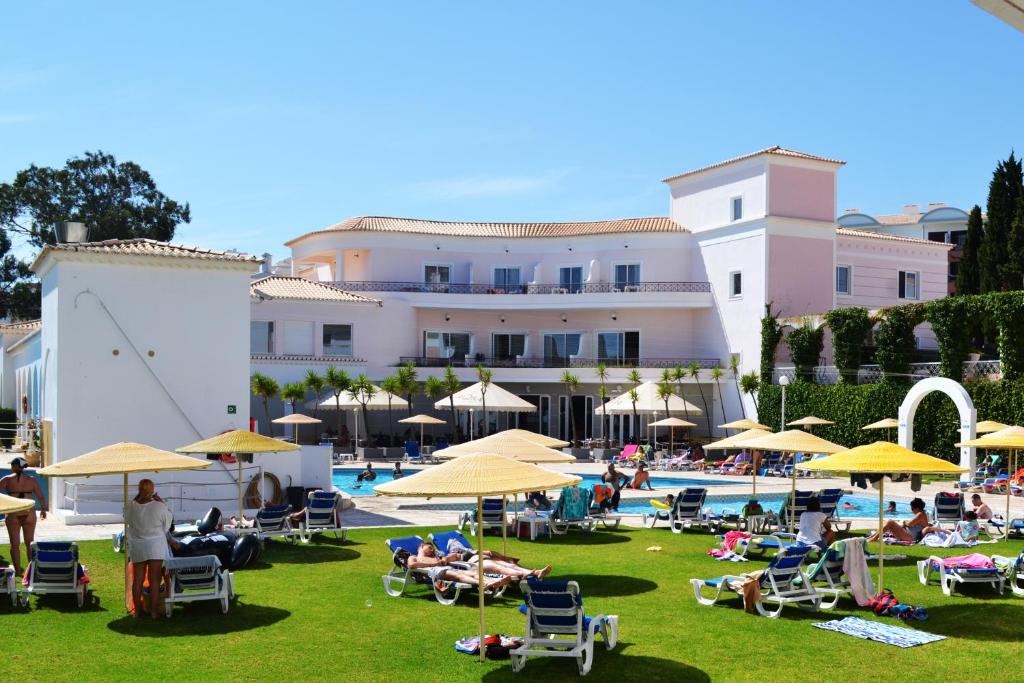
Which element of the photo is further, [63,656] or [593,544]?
[593,544]

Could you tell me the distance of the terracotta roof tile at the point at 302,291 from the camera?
44.4 m

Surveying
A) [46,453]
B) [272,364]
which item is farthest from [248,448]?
[272,364]

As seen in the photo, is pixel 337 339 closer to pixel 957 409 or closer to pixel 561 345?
pixel 561 345

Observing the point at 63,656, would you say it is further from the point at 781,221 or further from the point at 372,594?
the point at 781,221

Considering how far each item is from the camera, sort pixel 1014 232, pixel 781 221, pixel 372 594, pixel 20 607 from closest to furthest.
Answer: pixel 20 607 → pixel 372 594 → pixel 781 221 → pixel 1014 232

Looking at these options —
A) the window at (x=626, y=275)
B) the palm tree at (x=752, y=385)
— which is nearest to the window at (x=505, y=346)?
the window at (x=626, y=275)

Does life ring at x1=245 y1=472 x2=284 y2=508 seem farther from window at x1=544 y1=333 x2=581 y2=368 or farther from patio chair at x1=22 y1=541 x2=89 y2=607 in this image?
window at x1=544 y1=333 x2=581 y2=368

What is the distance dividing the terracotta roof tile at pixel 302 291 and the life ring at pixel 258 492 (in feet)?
77.2

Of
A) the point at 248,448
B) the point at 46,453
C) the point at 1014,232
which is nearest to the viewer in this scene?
the point at 248,448

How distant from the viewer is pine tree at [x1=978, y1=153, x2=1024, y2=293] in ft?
155

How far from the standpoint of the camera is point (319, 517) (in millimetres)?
17172

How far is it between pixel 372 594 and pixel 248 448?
4.40 m

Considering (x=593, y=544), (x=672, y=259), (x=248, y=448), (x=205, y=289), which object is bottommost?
(x=593, y=544)

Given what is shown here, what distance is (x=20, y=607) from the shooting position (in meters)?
11.7
